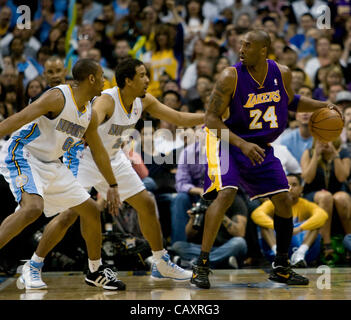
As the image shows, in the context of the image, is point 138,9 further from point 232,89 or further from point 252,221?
point 232,89

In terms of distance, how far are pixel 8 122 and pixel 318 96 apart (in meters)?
4.96

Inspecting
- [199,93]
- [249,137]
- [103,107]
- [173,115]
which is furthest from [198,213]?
[199,93]

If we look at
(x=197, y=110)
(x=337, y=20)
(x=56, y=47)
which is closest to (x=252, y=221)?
(x=197, y=110)

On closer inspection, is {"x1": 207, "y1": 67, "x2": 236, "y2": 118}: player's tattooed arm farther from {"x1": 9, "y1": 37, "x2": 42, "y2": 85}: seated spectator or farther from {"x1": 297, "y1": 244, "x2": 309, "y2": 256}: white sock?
{"x1": 9, "y1": 37, "x2": 42, "y2": 85}: seated spectator

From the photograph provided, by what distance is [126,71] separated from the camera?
5.01m

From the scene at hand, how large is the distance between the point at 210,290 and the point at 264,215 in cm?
191

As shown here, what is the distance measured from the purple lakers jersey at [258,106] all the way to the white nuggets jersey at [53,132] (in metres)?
1.17

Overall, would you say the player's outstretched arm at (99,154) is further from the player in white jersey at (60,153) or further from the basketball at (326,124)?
the basketball at (326,124)

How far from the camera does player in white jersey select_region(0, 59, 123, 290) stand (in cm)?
440

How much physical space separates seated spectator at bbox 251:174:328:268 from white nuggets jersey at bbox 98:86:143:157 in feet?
6.30

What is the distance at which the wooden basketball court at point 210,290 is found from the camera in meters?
4.15

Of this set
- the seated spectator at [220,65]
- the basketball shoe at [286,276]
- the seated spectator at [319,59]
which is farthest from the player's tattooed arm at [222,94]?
the seated spectator at [319,59]

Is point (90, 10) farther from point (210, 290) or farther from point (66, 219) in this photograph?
point (210, 290)
